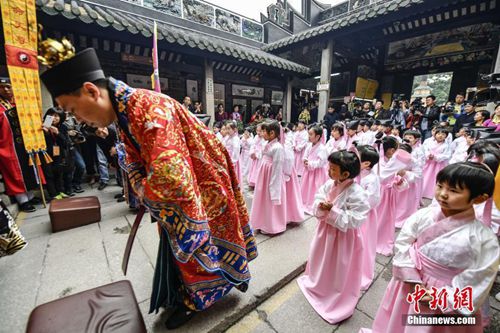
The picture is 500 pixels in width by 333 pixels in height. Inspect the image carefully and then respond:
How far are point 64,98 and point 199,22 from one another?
1139 cm

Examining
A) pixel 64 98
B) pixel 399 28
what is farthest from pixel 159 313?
pixel 399 28

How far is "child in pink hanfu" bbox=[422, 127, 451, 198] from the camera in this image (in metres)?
5.46

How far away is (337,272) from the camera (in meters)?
2.09

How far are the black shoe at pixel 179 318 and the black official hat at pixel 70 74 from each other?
72.5 inches

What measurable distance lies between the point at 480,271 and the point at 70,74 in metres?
2.55

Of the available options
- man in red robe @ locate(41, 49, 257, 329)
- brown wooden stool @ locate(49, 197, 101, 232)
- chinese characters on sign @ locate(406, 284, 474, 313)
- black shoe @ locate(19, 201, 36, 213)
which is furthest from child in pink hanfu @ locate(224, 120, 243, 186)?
chinese characters on sign @ locate(406, 284, 474, 313)

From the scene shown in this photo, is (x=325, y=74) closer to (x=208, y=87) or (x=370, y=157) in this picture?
(x=208, y=87)

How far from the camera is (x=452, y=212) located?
4.51ft

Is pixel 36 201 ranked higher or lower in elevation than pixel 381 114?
lower

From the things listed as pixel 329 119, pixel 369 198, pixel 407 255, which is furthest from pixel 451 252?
pixel 329 119

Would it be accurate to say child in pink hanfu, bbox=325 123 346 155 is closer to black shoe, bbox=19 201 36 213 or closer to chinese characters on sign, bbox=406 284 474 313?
chinese characters on sign, bbox=406 284 474 313

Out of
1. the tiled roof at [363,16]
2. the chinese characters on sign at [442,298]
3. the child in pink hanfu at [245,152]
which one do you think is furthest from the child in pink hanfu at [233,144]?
the tiled roof at [363,16]

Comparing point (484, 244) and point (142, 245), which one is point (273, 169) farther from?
point (484, 244)

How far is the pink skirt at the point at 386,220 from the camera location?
322 cm
